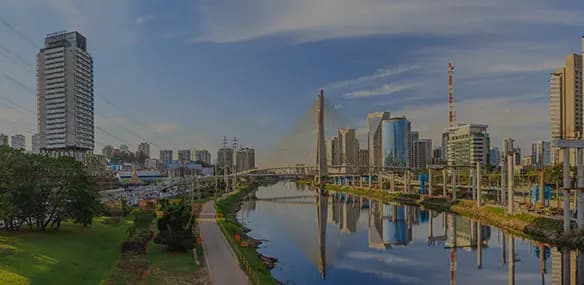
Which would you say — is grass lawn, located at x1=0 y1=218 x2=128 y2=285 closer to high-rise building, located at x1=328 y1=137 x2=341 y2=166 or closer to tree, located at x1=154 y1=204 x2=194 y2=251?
tree, located at x1=154 y1=204 x2=194 y2=251

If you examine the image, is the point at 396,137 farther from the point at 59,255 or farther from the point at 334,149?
the point at 59,255

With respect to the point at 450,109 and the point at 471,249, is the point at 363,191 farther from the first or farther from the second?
the point at 471,249

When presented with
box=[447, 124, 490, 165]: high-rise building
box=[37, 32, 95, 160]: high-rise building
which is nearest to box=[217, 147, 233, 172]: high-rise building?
box=[37, 32, 95, 160]: high-rise building

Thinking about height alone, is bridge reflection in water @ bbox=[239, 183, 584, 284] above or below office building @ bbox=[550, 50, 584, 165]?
below

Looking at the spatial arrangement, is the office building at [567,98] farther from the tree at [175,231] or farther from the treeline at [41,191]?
the treeline at [41,191]

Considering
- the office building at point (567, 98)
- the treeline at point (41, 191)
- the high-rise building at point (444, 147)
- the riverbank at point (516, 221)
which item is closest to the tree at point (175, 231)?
the treeline at point (41, 191)

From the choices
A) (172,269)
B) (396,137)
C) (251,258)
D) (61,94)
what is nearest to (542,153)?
(396,137)

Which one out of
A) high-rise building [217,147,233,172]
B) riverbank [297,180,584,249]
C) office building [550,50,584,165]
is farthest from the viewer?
high-rise building [217,147,233,172]
